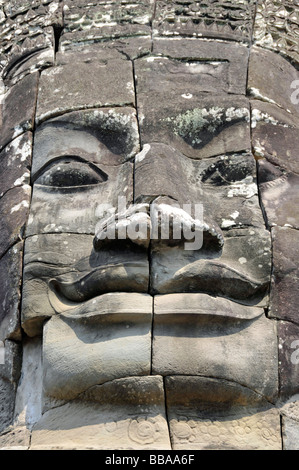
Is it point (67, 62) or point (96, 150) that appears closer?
point (96, 150)

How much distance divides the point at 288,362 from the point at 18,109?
8.54ft

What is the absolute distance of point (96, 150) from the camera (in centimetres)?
586

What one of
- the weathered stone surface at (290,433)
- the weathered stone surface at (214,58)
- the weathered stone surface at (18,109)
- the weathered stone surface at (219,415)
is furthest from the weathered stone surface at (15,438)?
the weathered stone surface at (214,58)

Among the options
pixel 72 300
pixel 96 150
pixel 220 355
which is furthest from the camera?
pixel 96 150

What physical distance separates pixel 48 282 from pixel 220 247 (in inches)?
37.0

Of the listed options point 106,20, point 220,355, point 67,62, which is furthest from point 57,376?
point 106,20

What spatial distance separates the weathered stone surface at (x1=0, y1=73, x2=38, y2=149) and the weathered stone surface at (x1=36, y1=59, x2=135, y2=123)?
65 mm

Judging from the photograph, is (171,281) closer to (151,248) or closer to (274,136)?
(151,248)

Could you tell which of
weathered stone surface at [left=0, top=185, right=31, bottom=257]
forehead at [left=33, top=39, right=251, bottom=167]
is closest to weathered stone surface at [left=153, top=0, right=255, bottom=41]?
forehead at [left=33, top=39, right=251, bottom=167]

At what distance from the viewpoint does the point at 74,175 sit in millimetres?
5719

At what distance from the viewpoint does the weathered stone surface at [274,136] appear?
5.87 meters
